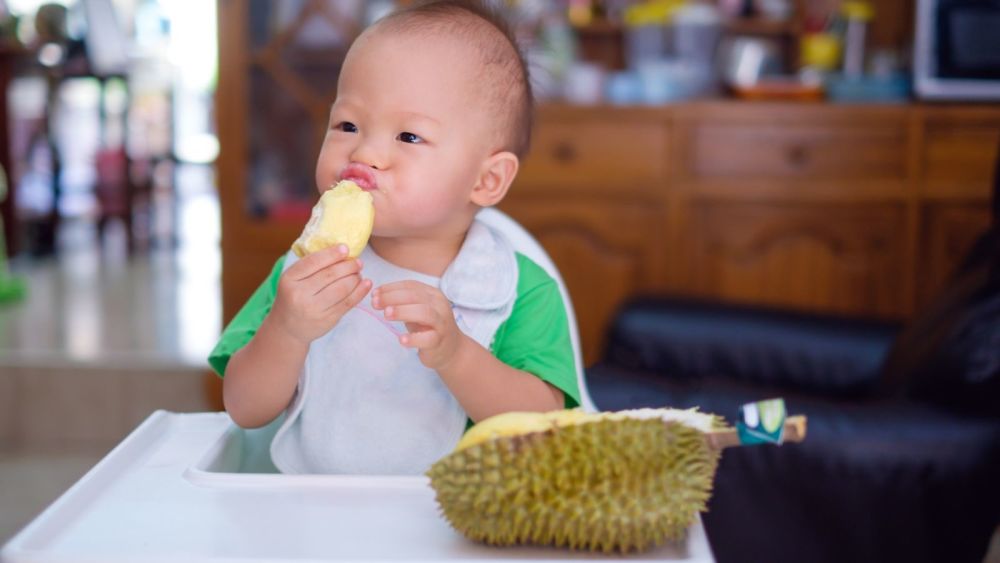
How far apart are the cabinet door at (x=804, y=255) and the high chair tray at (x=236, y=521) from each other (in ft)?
7.89

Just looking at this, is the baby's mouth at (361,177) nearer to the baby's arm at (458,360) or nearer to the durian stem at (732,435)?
the baby's arm at (458,360)

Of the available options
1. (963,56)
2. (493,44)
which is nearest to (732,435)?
(493,44)

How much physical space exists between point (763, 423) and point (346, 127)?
458mm

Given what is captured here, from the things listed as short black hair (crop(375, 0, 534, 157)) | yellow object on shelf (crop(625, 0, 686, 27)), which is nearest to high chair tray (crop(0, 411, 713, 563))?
short black hair (crop(375, 0, 534, 157))

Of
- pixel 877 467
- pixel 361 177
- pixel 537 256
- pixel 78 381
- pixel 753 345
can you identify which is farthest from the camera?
pixel 78 381

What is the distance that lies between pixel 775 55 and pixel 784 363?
1.85 m

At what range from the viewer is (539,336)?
3.46 feet

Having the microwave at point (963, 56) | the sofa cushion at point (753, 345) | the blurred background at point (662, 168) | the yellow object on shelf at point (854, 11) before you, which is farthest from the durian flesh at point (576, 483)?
the yellow object on shelf at point (854, 11)

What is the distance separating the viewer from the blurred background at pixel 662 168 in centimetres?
308

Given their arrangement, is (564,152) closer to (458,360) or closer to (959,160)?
(959,160)

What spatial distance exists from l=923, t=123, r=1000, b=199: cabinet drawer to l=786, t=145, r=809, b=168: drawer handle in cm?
32

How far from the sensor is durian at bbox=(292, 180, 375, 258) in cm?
84

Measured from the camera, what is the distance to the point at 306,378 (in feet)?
3.39

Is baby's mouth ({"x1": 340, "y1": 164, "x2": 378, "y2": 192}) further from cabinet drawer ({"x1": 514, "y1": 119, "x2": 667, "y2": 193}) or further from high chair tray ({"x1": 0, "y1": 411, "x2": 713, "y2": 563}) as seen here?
cabinet drawer ({"x1": 514, "y1": 119, "x2": 667, "y2": 193})
